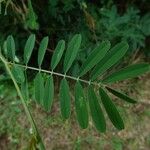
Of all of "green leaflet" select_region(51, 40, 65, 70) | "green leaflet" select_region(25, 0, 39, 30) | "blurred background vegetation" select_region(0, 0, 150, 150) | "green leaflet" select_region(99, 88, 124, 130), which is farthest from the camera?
"blurred background vegetation" select_region(0, 0, 150, 150)

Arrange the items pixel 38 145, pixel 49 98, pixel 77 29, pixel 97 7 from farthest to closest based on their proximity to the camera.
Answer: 1. pixel 97 7
2. pixel 77 29
3. pixel 49 98
4. pixel 38 145

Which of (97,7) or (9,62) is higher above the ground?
(9,62)

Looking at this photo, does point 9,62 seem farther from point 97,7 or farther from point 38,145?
point 97,7

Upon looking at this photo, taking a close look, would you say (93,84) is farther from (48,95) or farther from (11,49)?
(11,49)

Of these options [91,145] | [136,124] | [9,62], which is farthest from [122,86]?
[9,62]

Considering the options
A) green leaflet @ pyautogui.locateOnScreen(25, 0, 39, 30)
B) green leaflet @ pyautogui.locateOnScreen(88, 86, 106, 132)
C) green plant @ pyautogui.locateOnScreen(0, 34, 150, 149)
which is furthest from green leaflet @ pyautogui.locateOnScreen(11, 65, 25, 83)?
green leaflet @ pyautogui.locateOnScreen(25, 0, 39, 30)

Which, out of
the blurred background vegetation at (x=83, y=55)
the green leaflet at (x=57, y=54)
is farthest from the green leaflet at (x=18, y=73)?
the blurred background vegetation at (x=83, y=55)

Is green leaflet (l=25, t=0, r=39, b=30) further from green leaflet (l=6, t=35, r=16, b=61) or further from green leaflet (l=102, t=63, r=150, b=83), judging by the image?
green leaflet (l=102, t=63, r=150, b=83)
